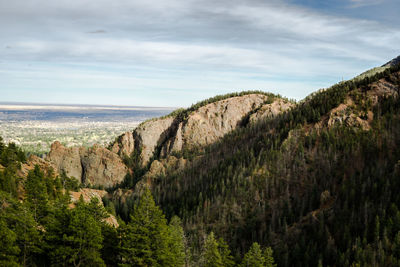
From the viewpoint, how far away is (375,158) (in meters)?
130

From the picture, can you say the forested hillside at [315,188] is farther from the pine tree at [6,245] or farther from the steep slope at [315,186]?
the pine tree at [6,245]

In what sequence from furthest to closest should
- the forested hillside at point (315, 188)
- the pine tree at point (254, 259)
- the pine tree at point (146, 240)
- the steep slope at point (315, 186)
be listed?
the steep slope at point (315, 186) → the forested hillside at point (315, 188) → the pine tree at point (254, 259) → the pine tree at point (146, 240)

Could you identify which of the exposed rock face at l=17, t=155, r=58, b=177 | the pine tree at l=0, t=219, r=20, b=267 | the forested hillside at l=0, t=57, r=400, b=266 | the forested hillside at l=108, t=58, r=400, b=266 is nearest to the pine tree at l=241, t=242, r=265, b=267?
the forested hillside at l=0, t=57, r=400, b=266

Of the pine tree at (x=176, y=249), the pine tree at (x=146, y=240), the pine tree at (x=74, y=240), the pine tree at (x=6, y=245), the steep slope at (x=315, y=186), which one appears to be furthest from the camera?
the steep slope at (x=315, y=186)

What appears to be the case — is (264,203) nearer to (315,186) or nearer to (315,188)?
(315,188)

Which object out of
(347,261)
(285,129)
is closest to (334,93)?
(285,129)

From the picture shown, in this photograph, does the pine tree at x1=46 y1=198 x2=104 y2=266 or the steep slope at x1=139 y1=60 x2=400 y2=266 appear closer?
the pine tree at x1=46 y1=198 x2=104 y2=266

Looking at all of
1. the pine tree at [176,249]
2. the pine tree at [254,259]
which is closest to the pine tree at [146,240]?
the pine tree at [176,249]

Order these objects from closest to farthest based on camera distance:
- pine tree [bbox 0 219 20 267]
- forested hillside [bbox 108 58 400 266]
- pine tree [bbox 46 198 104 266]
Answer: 1. pine tree [bbox 0 219 20 267]
2. pine tree [bbox 46 198 104 266]
3. forested hillside [bbox 108 58 400 266]

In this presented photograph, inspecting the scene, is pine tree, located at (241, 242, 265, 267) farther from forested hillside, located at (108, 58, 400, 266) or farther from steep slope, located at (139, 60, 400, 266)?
steep slope, located at (139, 60, 400, 266)

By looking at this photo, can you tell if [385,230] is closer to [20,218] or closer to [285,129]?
[285,129]

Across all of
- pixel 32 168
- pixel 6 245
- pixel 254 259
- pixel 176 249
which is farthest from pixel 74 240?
pixel 32 168

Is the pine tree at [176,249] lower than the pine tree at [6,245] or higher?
lower

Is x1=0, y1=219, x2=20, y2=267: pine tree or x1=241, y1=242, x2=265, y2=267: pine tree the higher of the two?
x1=0, y1=219, x2=20, y2=267: pine tree
